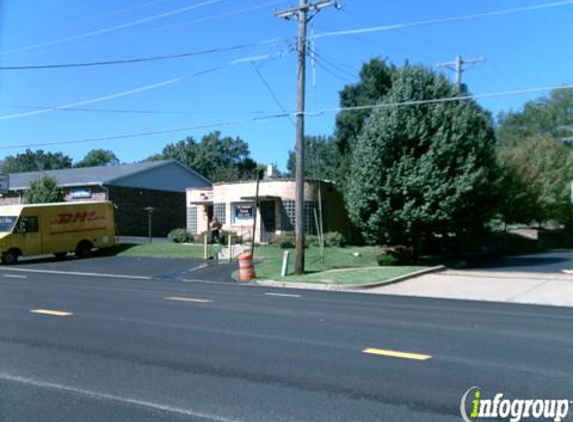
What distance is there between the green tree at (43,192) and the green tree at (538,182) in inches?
1080

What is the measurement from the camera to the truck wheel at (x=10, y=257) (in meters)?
28.4

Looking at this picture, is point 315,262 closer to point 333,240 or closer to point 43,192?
point 333,240

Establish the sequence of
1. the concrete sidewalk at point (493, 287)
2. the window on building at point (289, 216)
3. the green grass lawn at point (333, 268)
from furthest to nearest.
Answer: the window on building at point (289, 216) → the green grass lawn at point (333, 268) → the concrete sidewalk at point (493, 287)

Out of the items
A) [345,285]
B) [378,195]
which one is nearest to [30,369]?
[345,285]

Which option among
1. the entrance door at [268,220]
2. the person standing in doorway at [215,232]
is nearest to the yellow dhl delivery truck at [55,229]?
the person standing in doorway at [215,232]

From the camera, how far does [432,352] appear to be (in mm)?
8055

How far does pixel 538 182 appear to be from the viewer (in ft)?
122

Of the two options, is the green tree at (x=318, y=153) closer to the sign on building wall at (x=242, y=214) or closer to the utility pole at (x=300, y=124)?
the sign on building wall at (x=242, y=214)

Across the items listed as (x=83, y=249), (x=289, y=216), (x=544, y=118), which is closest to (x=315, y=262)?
(x=289, y=216)

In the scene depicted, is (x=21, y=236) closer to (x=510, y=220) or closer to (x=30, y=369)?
(x=30, y=369)

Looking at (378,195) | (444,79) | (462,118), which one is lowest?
Answer: (378,195)

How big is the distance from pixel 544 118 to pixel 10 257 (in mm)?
59644

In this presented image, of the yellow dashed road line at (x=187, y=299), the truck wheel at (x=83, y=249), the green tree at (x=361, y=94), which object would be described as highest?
the green tree at (x=361, y=94)

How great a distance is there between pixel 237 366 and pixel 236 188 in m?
26.5
